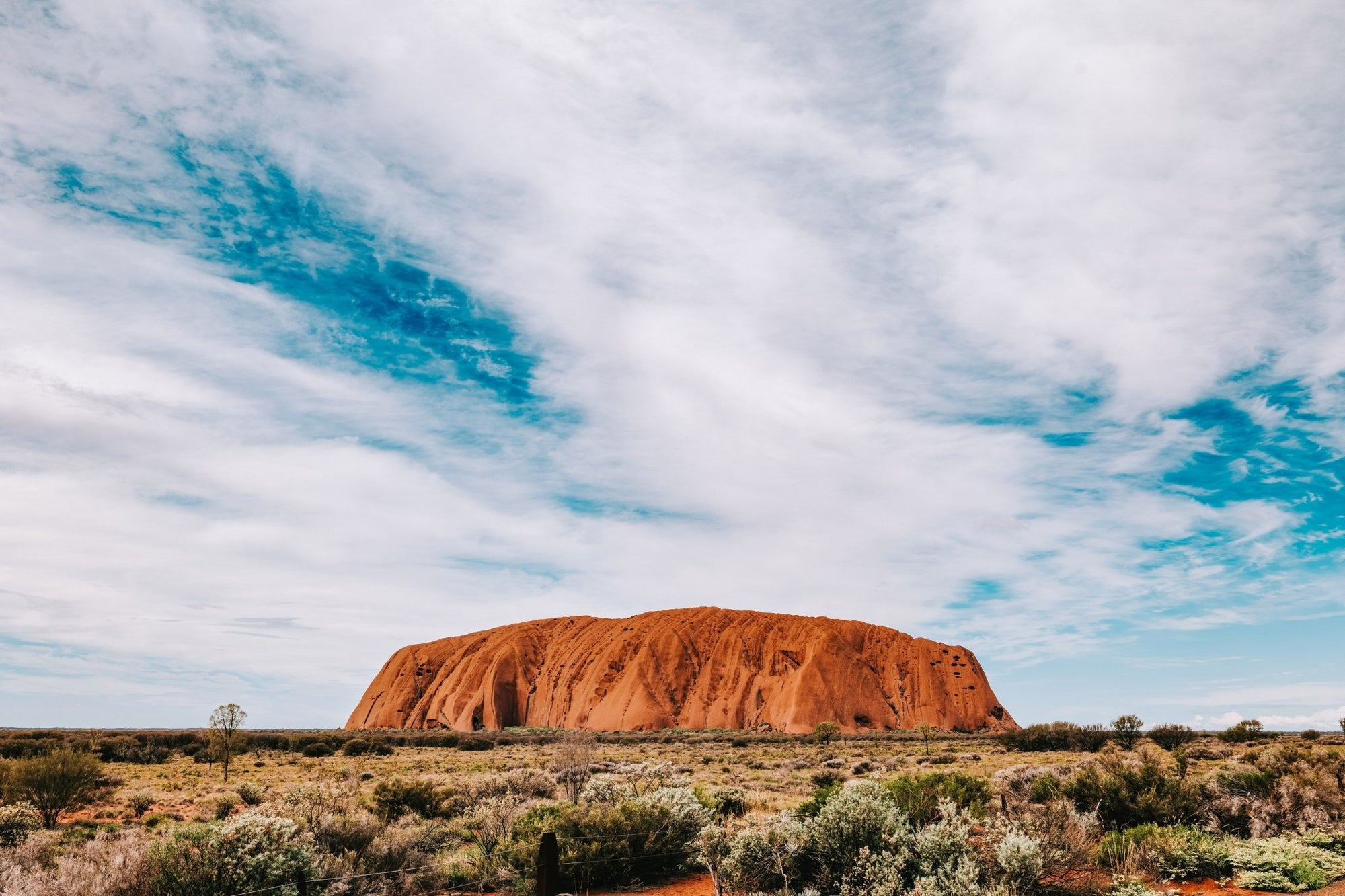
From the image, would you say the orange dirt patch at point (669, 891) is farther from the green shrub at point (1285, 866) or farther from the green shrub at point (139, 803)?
the green shrub at point (139, 803)

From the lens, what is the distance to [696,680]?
78750 millimetres

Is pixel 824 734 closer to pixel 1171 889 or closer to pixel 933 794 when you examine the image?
pixel 933 794

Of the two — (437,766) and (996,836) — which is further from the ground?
(996,836)

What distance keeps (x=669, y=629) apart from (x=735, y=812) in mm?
70431

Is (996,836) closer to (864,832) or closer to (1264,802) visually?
(864,832)

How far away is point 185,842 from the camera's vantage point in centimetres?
760

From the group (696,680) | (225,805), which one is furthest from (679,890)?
(696,680)

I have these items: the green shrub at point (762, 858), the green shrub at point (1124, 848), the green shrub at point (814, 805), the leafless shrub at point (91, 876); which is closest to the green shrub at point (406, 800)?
the leafless shrub at point (91, 876)

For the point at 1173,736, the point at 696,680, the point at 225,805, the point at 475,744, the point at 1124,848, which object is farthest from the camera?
the point at 696,680

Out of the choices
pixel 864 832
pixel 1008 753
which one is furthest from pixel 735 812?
pixel 1008 753

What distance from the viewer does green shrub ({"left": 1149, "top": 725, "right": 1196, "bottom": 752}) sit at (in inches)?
1421

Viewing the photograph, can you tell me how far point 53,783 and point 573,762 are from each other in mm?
12543

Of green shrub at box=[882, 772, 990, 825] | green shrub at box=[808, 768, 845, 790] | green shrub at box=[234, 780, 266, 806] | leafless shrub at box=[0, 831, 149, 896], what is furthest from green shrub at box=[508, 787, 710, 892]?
green shrub at box=[808, 768, 845, 790]

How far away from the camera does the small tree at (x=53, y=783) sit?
16859mm
